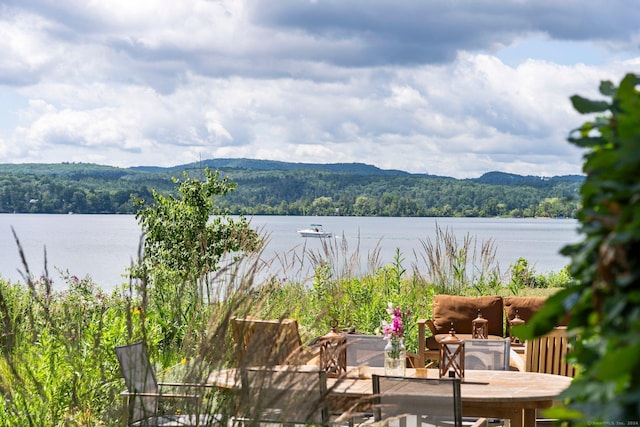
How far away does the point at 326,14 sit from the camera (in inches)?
473

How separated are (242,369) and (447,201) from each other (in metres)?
44.7

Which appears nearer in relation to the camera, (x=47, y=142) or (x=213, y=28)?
(x=213, y=28)

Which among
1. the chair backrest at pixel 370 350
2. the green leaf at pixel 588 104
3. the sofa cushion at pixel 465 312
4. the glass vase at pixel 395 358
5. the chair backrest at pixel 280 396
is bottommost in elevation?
the sofa cushion at pixel 465 312

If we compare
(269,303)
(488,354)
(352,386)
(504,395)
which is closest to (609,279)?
(504,395)

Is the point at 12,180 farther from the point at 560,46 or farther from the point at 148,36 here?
the point at 560,46

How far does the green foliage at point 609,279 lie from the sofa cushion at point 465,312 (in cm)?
703

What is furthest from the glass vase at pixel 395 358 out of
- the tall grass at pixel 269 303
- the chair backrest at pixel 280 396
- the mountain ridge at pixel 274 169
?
the mountain ridge at pixel 274 169

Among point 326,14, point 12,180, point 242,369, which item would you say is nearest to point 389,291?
point 326,14

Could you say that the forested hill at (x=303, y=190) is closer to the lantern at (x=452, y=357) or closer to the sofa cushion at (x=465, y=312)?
the sofa cushion at (x=465, y=312)

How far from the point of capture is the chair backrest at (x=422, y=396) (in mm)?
3467

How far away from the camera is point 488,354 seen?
514 centimetres

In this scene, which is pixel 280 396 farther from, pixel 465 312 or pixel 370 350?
pixel 465 312

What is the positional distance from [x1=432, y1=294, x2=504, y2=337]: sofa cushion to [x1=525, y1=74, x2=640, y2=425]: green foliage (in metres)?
7.03

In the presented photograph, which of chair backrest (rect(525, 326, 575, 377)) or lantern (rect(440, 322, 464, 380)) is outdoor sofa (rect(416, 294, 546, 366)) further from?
lantern (rect(440, 322, 464, 380))
